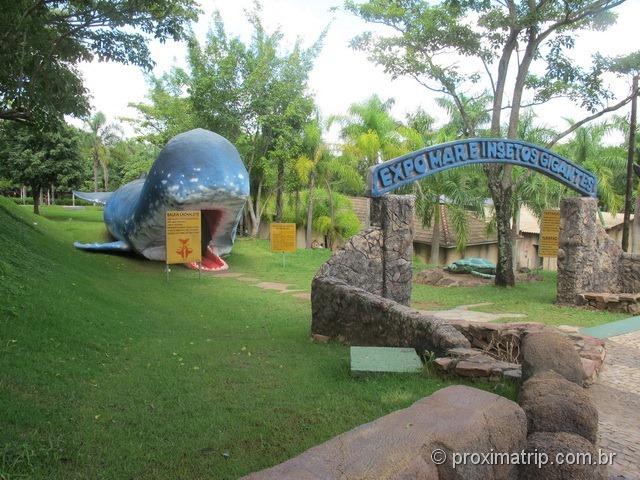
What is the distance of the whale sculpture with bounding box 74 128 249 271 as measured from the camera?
14.0 meters

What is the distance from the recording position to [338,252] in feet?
28.5

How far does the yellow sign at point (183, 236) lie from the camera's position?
13.0m

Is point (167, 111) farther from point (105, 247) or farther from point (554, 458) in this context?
point (554, 458)

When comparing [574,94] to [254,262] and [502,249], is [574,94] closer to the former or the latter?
[502,249]

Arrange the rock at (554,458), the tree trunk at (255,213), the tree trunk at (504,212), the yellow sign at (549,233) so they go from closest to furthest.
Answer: the rock at (554,458) → the yellow sign at (549,233) → the tree trunk at (504,212) → the tree trunk at (255,213)

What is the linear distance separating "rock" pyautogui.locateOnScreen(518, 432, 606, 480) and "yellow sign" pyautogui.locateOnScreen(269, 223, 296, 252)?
1409 cm

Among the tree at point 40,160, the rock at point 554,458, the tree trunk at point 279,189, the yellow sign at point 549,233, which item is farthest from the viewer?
the tree at point 40,160

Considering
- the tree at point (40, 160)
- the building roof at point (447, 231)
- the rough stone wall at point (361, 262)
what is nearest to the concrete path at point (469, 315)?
the rough stone wall at point (361, 262)

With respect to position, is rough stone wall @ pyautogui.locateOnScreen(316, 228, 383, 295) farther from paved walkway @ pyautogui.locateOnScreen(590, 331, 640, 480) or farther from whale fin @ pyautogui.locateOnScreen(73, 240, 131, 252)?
whale fin @ pyautogui.locateOnScreen(73, 240, 131, 252)

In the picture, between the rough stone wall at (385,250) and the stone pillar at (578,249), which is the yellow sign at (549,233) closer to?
the stone pillar at (578,249)

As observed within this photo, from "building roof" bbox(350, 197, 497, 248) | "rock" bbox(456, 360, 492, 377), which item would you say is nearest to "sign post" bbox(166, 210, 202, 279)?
"rock" bbox(456, 360, 492, 377)

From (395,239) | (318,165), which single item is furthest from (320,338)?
(318,165)

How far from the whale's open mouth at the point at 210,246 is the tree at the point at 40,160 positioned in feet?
46.3

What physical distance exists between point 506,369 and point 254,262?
13.6 metres
